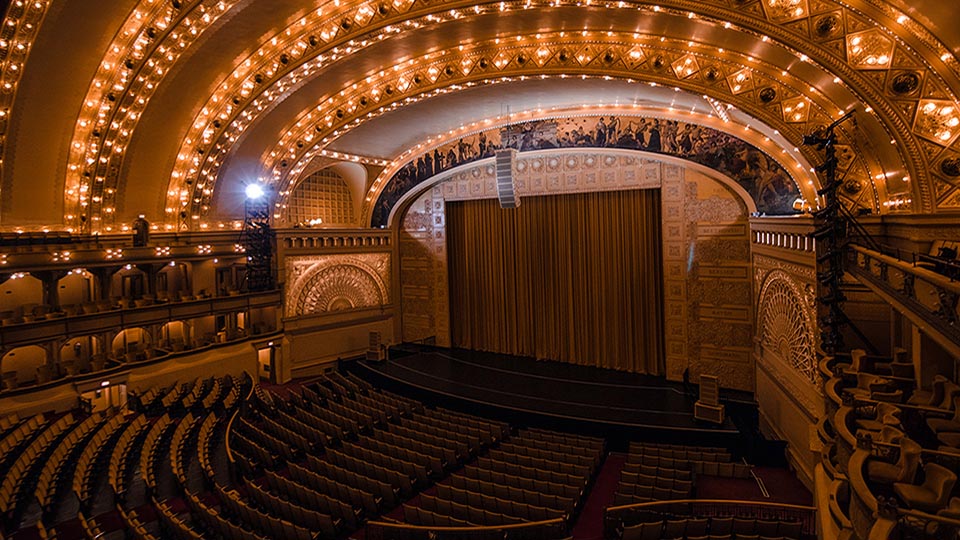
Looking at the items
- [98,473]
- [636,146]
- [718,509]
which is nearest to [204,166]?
[98,473]

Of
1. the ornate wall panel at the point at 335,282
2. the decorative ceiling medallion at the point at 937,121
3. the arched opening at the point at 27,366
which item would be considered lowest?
the arched opening at the point at 27,366

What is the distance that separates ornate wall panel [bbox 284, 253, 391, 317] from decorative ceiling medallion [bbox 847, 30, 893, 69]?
1693cm

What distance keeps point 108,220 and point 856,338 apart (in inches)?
737

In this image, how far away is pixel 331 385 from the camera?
54.1ft

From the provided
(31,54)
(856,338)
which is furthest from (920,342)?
(31,54)

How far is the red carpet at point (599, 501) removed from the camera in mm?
8281

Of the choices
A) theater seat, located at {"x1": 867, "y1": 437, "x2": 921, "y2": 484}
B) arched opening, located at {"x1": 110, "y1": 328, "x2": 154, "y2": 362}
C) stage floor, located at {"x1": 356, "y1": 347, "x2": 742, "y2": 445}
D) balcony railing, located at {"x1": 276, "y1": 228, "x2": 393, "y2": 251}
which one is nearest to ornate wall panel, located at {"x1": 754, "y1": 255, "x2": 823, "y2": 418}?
stage floor, located at {"x1": 356, "y1": 347, "x2": 742, "y2": 445}

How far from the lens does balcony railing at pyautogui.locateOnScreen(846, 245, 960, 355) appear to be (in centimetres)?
448

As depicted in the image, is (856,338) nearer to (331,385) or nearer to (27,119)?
(331,385)

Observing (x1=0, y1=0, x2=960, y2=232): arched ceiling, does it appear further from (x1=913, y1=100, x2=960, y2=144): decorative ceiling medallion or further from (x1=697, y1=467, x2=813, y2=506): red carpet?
(x1=697, y1=467, x2=813, y2=506): red carpet

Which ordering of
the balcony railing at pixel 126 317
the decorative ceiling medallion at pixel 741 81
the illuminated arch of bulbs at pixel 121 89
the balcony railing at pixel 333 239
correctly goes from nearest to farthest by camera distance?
the decorative ceiling medallion at pixel 741 81
the illuminated arch of bulbs at pixel 121 89
the balcony railing at pixel 126 317
the balcony railing at pixel 333 239

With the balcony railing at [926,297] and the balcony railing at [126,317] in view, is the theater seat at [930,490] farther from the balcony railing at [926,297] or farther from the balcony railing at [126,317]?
the balcony railing at [126,317]

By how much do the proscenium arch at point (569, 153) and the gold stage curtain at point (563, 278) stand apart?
139 centimetres

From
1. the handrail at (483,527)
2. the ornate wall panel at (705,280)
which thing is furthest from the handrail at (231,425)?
the ornate wall panel at (705,280)
